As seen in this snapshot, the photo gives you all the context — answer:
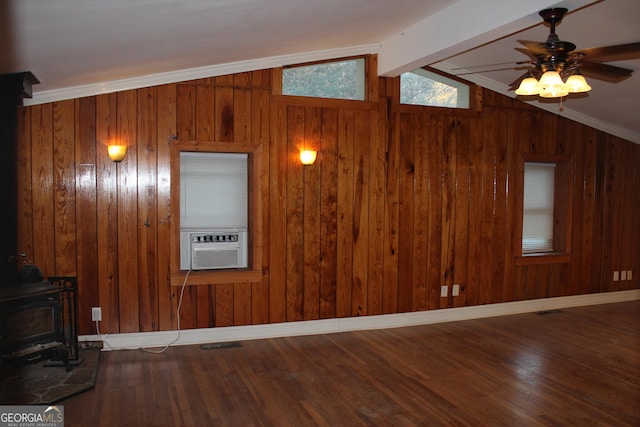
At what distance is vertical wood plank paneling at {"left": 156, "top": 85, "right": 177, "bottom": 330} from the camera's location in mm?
4512

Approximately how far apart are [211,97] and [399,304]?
9.81 ft

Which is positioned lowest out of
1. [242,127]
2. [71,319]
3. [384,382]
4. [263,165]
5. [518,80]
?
[384,382]

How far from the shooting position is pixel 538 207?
21.0 ft

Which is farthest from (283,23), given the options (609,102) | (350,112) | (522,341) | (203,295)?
(609,102)

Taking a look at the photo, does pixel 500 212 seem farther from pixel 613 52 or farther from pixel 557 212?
pixel 613 52

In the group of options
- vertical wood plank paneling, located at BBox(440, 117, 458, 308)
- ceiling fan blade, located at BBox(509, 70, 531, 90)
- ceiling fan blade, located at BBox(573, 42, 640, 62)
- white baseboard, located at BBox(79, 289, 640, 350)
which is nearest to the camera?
ceiling fan blade, located at BBox(573, 42, 640, 62)

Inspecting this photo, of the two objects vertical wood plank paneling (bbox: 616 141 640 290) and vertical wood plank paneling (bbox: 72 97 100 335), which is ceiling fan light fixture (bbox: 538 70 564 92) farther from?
vertical wood plank paneling (bbox: 616 141 640 290)

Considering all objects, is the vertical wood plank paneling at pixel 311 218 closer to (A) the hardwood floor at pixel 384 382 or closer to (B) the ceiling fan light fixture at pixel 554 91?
(A) the hardwood floor at pixel 384 382

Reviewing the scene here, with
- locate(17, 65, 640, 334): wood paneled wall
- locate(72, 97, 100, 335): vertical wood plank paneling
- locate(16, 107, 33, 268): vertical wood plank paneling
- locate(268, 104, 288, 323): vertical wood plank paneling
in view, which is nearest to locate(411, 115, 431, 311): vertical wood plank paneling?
locate(17, 65, 640, 334): wood paneled wall

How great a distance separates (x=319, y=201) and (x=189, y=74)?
1.77 meters

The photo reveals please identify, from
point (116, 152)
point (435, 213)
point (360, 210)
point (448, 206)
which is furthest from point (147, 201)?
point (448, 206)

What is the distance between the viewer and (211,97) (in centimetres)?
464

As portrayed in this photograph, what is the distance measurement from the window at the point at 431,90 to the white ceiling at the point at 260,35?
16 cm

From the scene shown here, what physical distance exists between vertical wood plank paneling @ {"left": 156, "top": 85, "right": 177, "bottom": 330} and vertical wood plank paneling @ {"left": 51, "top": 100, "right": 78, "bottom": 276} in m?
0.73
